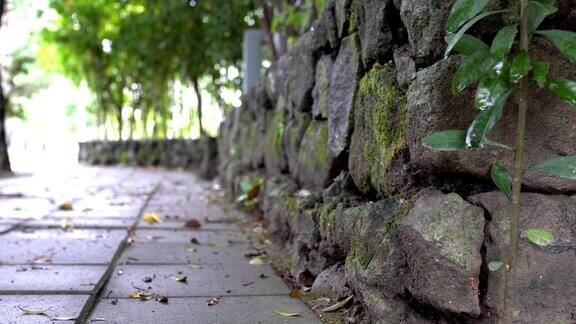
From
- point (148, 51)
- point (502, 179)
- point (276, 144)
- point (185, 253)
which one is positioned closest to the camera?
point (502, 179)

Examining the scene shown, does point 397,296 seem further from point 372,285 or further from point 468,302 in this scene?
point 468,302

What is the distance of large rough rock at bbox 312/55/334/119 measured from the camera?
2521 millimetres

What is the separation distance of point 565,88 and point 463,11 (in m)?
0.30

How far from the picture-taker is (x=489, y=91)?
1.30 meters

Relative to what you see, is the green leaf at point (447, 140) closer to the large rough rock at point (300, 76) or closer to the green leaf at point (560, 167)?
the green leaf at point (560, 167)

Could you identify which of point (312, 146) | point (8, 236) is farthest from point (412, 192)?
point (8, 236)

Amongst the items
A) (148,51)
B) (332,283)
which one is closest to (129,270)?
(332,283)

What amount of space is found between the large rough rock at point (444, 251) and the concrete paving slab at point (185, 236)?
1.73 m

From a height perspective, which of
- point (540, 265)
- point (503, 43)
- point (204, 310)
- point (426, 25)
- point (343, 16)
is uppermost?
Answer: point (343, 16)

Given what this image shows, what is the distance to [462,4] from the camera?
1331 millimetres

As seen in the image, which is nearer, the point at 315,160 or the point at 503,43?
the point at 503,43

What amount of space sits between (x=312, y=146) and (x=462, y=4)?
1.41m

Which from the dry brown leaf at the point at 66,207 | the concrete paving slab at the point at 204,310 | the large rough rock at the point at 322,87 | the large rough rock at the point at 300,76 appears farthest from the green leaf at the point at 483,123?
the dry brown leaf at the point at 66,207

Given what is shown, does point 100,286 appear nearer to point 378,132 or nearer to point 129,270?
point 129,270
